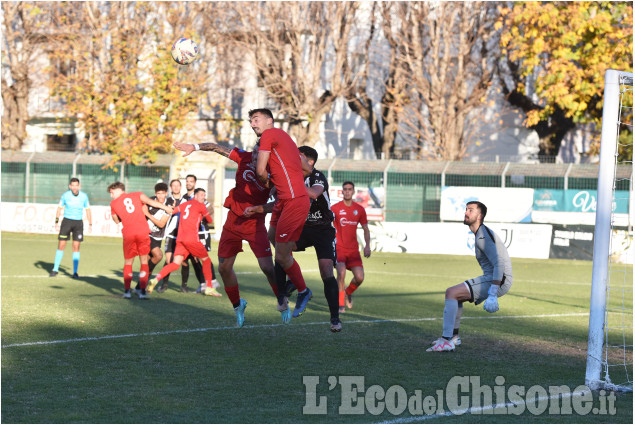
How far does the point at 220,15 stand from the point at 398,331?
93.1ft

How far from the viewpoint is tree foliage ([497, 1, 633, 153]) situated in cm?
2781

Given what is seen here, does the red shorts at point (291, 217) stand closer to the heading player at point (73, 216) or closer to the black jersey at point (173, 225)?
the black jersey at point (173, 225)

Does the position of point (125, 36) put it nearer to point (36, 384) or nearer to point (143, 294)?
point (143, 294)

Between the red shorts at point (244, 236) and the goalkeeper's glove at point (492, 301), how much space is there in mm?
2467

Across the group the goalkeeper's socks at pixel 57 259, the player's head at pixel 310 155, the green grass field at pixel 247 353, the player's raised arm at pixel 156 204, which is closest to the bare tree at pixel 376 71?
the goalkeeper's socks at pixel 57 259

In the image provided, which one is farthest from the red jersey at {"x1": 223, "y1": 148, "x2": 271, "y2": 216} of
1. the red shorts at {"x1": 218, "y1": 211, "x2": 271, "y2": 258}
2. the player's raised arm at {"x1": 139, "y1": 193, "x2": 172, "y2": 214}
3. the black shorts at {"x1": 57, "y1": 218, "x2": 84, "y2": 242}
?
the black shorts at {"x1": 57, "y1": 218, "x2": 84, "y2": 242}

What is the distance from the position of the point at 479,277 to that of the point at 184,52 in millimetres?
4571

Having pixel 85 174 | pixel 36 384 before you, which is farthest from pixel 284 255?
pixel 85 174

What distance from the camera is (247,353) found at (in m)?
9.28

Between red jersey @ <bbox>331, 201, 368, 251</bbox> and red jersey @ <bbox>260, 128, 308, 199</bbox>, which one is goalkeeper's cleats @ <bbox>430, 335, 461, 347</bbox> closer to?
red jersey @ <bbox>260, 128, 308, 199</bbox>

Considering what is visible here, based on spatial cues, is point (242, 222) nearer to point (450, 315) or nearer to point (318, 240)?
point (318, 240)

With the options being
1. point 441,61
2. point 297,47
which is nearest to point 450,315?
point 441,61

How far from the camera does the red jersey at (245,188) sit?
9.26m

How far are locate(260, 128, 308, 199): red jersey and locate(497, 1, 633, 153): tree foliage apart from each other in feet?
70.4
